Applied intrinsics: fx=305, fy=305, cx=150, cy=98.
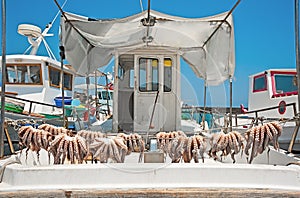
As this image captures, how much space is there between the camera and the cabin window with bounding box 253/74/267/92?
384 inches

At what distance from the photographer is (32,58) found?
10227 millimetres

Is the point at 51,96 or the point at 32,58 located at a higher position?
the point at 32,58

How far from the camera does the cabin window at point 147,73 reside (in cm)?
496

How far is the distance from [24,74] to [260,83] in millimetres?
7947

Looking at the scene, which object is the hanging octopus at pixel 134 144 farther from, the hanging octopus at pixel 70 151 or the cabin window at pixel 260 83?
the cabin window at pixel 260 83

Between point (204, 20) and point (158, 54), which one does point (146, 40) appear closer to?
point (158, 54)

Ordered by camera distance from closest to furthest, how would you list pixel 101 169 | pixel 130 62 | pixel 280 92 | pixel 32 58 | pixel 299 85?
pixel 101 169, pixel 299 85, pixel 130 62, pixel 280 92, pixel 32 58

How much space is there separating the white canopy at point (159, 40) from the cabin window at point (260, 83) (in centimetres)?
500

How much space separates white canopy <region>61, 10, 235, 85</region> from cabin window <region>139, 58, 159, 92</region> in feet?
1.00

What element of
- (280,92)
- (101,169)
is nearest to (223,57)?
(101,169)

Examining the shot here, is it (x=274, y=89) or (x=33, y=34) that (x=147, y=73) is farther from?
(x=33, y=34)

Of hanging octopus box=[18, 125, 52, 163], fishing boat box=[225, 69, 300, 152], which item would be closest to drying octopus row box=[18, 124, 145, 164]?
hanging octopus box=[18, 125, 52, 163]

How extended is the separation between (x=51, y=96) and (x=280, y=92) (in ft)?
24.6

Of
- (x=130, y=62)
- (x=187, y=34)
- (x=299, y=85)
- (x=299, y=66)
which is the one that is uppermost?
(x=187, y=34)
